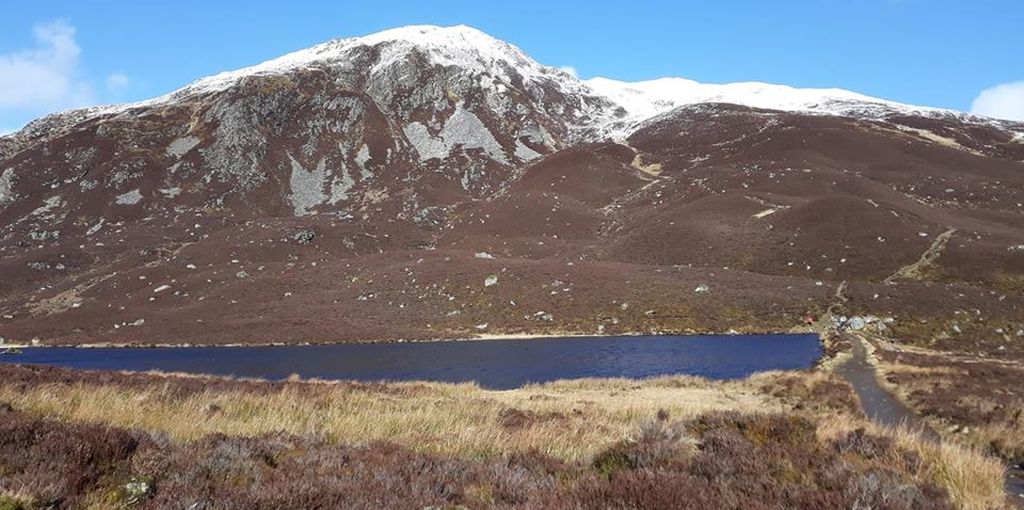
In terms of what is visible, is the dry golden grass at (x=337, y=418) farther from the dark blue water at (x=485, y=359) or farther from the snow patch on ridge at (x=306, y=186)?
the snow patch on ridge at (x=306, y=186)

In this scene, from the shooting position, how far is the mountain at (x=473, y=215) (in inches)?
2611

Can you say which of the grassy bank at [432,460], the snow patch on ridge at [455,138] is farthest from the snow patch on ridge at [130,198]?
the grassy bank at [432,460]

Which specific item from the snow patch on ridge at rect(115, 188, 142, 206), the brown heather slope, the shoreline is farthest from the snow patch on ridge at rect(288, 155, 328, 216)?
the shoreline

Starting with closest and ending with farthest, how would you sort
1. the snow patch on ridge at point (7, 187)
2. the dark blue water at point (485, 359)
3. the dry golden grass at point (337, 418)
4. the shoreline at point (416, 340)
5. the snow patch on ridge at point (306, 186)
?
the dry golden grass at point (337, 418)
the dark blue water at point (485, 359)
the shoreline at point (416, 340)
the snow patch on ridge at point (7, 187)
the snow patch on ridge at point (306, 186)

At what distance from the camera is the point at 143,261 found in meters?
97.1

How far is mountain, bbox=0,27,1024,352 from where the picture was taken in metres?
66.3

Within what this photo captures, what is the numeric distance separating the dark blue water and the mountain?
556 cm

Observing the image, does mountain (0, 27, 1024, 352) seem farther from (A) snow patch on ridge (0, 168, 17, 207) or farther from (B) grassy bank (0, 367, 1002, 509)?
(B) grassy bank (0, 367, 1002, 509)

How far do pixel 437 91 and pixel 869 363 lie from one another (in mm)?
151027

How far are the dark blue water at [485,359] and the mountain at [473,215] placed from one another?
5559 mm

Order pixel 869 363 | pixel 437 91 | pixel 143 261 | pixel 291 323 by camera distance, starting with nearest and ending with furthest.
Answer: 1. pixel 869 363
2. pixel 291 323
3. pixel 143 261
4. pixel 437 91

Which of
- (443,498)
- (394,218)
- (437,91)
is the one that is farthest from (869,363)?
(437,91)

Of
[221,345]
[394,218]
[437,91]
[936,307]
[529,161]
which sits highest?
[437,91]

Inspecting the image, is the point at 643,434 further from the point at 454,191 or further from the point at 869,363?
the point at 454,191
